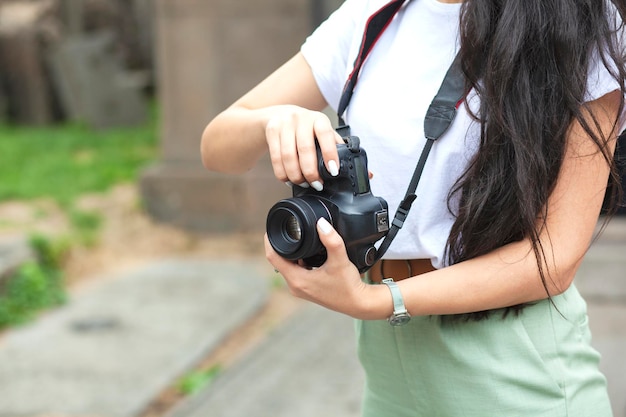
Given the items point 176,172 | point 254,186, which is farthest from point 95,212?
point 254,186

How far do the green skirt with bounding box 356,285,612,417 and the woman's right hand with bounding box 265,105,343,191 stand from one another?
0.35 metres

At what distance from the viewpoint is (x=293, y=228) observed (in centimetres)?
129

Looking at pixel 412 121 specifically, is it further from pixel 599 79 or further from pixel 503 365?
pixel 503 365

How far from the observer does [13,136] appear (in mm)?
8820

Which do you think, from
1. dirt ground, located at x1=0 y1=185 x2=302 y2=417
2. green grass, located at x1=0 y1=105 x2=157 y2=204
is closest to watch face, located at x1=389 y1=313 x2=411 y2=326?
dirt ground, located at x1=0 y1=185 x2=302 y2=417

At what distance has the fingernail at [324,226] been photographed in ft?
4.02

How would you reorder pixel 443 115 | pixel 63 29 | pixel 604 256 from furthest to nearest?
pixel 63 29 → pixel 604 256 → pixel 443 115

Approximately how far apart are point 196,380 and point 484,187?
283 cm

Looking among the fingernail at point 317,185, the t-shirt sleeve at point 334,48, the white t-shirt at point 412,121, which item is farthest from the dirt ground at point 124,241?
the fingernail at point 317,185

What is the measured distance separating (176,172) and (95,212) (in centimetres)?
70

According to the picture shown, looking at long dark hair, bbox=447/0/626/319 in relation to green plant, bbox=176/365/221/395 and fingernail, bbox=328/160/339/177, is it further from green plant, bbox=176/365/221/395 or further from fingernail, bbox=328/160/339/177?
green plant, bbox=176/365/221/395

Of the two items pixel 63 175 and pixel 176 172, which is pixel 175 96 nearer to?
pixel 176 172

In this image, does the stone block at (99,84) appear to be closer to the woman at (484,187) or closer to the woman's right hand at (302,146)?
the woman at (484,187)

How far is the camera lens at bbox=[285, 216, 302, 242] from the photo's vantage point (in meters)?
1.27
